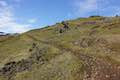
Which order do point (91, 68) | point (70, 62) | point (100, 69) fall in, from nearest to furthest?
point (100, 69) → point (91, 68) → point (70, 62)

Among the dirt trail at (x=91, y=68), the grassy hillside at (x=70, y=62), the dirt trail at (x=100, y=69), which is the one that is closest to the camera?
the dirt trail at (x=100, y=69)

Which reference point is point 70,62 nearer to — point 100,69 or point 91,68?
point 91,68

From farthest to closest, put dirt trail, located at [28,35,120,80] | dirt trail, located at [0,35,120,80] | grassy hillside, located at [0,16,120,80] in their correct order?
grassy hillside, located at [0,16,120,80], dirt trail, located at [0,35,120,80], dirt trail, located at [28,35,120,80]

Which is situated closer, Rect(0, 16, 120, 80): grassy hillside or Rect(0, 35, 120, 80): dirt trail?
Rect(0, 35, 120, 80): dirt trail

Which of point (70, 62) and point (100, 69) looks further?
point (70, 62)

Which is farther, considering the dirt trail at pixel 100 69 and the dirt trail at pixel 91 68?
the dirt trail at pixel 91 68

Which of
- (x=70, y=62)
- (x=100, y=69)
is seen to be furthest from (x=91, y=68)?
(x=70, y=62)

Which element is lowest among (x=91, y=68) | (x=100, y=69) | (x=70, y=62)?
(x=100, y=69)

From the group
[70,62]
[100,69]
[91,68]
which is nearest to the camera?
[100,69]

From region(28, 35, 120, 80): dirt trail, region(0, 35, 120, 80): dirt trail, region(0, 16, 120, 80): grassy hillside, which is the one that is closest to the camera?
region(28, 35, 120, 80): dirt trail

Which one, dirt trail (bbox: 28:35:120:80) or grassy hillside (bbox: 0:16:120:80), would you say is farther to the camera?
grassy hillside (bbox: 0:16:120:80)

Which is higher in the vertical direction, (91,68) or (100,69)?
(91,68)

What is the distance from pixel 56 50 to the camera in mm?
55438

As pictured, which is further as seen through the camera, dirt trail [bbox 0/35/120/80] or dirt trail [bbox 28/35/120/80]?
dirt trail [bbox 0/35/120/80]
